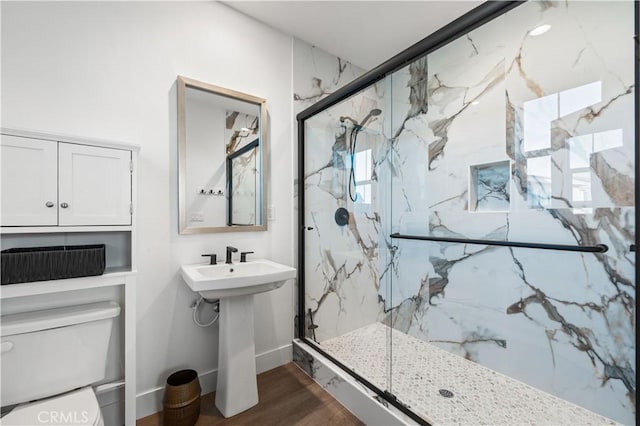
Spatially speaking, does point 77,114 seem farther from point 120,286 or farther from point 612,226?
point 612,226

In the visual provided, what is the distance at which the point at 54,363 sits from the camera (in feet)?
4.06

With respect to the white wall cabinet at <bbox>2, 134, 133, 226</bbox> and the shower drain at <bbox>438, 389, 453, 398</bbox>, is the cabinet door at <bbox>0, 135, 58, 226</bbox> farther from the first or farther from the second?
the shower drain at <bbox>438, 389, 453, 398</bbox>

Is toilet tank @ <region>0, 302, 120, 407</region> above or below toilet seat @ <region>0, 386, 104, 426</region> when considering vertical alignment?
above

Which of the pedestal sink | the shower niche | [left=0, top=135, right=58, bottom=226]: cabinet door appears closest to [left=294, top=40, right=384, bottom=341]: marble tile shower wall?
the pedestal sink

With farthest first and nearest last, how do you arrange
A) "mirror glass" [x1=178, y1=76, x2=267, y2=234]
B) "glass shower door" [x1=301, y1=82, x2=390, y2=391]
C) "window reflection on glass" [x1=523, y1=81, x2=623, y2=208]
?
"glass shower door" [x1=301, y1=82, x2=390, y2=391] < "mirror glass" [x1=178, y1=76, x2=267, y2=234] < "window reflection on glass" [x1=523, y1=81, x2=623, y2=208]

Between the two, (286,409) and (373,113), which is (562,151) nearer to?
(373,113)

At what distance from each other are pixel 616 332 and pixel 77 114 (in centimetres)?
303

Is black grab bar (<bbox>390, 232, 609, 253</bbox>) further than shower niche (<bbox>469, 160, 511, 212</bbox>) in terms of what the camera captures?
No

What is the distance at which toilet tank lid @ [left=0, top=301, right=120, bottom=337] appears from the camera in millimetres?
1176

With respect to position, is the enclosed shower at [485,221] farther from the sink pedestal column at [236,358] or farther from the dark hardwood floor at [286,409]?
the sink pedestal column at [236,358]

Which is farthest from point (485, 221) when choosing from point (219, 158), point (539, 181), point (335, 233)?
point (219, 158)

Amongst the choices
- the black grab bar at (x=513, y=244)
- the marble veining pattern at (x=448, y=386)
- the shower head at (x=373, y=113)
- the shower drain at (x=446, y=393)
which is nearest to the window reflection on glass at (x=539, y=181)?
the black grab bar at (x=513, y=244)

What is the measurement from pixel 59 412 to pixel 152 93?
1.60 meters

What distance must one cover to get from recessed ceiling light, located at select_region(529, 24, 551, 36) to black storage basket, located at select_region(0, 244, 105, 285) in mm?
2651
